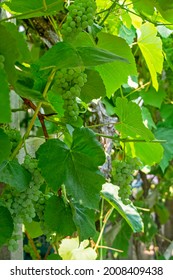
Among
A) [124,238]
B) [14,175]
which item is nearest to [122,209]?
[14,175]

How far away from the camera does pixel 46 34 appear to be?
1.34 m

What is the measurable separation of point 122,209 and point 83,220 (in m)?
0.32

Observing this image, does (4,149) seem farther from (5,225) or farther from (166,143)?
(166,143)

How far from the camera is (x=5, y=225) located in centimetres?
77

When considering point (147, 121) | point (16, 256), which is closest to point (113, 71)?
point (16, 256)

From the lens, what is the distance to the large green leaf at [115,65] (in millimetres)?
943

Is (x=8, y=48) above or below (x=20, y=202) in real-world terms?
above

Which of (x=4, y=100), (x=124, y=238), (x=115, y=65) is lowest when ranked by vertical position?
(x=124, y=238)

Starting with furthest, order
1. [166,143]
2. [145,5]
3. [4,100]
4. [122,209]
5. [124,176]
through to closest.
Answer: [166,143]
[122,209]
[124,176]
[145,5]
[4,100]

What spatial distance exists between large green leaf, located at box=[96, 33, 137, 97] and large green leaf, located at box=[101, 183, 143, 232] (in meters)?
0.24

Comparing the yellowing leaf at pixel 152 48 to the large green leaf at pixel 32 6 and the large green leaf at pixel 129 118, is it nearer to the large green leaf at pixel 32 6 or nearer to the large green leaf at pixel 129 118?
the large green leaf at pixel 129 118

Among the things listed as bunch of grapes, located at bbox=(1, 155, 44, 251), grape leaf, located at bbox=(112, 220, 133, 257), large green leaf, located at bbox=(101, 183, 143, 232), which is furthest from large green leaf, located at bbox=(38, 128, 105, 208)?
grape leaf, located at bbox=(112, 220, 133, 257)
